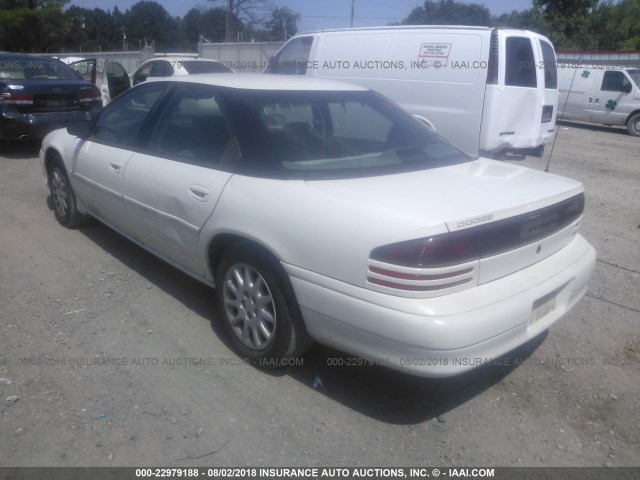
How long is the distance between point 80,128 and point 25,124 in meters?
4.58

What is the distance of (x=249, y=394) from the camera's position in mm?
3096

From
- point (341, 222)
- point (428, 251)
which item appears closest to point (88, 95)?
point (341, 222)

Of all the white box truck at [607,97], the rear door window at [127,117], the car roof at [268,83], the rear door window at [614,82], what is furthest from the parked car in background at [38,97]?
the rear door window at [614,82]

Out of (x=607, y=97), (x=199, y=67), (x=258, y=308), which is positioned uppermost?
(x=199, y=67)

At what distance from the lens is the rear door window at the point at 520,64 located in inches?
290

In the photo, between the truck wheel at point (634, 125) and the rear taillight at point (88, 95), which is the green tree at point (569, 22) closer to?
the truck wheel at point (634, 125)

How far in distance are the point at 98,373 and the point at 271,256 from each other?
1245 mm

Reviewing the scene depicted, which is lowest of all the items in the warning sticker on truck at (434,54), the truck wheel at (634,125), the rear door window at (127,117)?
the truck wheel at (634,125)

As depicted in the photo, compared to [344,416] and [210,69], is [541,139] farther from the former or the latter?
[210,69]

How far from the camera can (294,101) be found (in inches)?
142

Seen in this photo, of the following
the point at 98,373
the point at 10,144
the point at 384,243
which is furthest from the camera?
the point at 10,144

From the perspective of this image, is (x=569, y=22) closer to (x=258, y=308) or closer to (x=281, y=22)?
(x=281, y=22)

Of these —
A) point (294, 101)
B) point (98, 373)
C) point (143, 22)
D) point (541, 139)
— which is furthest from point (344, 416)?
point (143, 22)

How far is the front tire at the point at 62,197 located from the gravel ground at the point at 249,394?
3.12 feet
